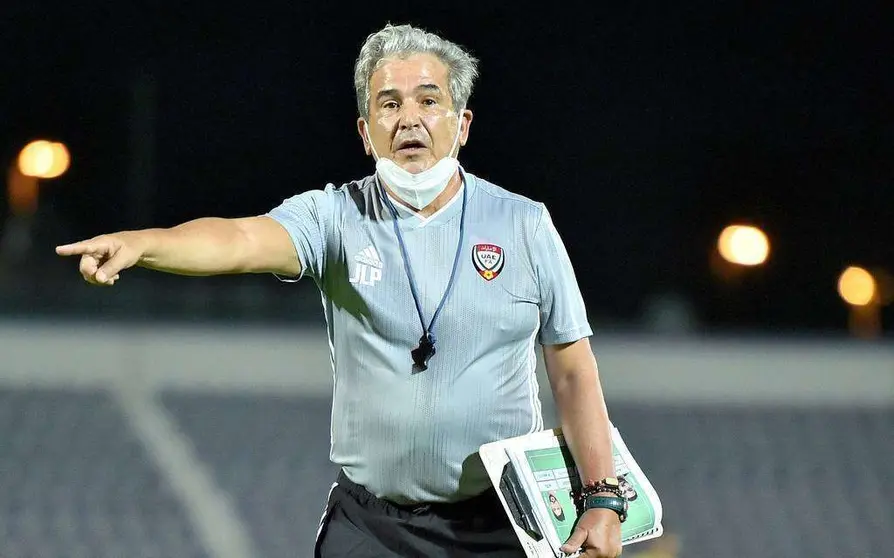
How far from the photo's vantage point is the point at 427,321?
257 cm

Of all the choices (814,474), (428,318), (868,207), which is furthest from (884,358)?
(868,207)

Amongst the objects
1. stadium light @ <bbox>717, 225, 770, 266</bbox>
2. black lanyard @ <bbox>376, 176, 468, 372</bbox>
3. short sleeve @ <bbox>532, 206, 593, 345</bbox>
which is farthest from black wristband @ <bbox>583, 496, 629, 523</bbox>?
stadium light @ <bbox>717, 225, 770, 266</bbox>

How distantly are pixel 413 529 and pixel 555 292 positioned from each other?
0.61 metres

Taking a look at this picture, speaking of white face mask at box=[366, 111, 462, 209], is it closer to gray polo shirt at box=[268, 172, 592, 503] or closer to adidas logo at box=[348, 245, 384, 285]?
gray polo shirt at box=[268, 172, 592, 503]

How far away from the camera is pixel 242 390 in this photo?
624 cm

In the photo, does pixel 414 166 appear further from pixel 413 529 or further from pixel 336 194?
pixel 413 529

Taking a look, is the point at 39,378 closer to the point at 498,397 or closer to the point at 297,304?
the point at 297,304

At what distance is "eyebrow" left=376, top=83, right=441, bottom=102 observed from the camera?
2730 millimetres

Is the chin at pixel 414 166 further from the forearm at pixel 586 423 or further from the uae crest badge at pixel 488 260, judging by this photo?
the forearm at pixel 586 423

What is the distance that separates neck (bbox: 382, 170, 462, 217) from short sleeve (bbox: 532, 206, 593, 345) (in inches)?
8.5

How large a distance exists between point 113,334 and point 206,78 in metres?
7.98

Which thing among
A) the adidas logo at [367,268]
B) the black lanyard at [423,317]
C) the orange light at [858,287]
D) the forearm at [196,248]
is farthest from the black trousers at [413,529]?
the orange light at [858,287]

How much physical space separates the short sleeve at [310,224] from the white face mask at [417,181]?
0.44 ft

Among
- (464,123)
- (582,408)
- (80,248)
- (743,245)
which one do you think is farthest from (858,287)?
(80,248)
